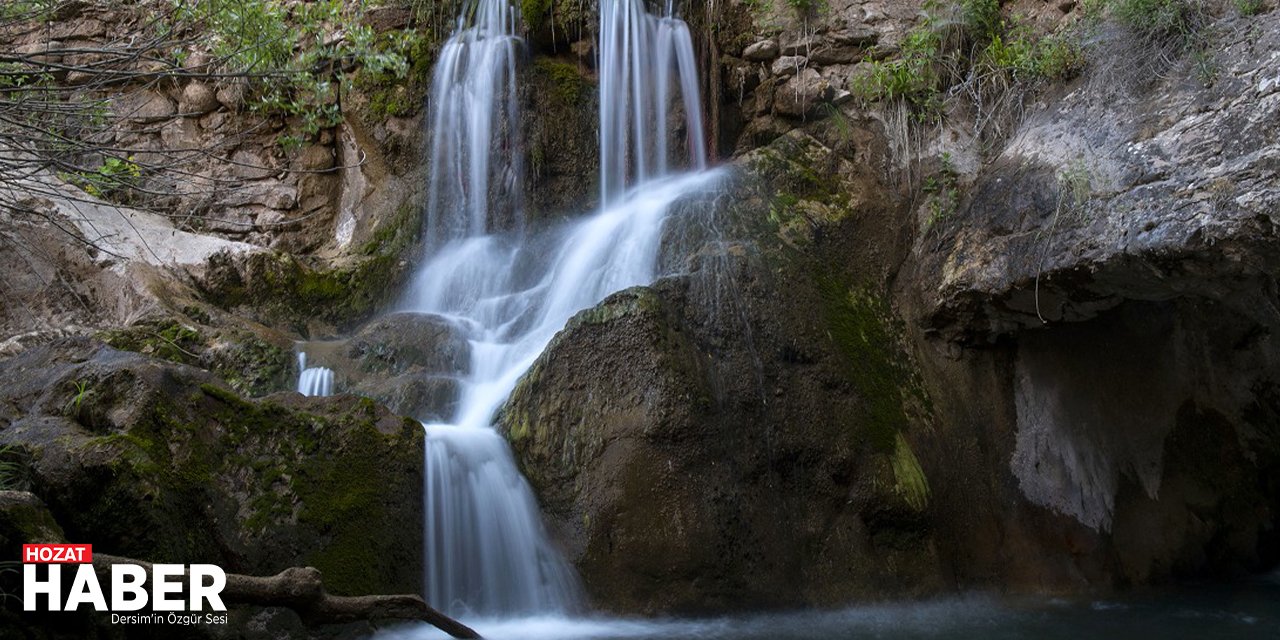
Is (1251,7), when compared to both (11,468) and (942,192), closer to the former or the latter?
(942,192)

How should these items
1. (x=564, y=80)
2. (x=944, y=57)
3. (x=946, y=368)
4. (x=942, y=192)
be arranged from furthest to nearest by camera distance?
(x=564, y=80) → (x=944, y=57) → (x=942, y=192) → (x=946, y=368)

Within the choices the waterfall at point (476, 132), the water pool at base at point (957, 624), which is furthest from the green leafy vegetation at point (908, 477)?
the waterfall at point (476, 132)

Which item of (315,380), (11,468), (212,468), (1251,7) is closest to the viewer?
(11,468)

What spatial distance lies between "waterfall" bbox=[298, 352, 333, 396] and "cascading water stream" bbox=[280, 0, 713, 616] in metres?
0.01

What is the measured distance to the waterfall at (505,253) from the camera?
5445 millimetres

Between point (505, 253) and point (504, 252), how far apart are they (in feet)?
0.10

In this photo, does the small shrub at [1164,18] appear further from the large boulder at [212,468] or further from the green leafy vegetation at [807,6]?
the large boulder at [212,468]

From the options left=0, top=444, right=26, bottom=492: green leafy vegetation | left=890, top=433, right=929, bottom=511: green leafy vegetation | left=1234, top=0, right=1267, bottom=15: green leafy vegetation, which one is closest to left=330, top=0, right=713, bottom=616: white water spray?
left=0, top=444, right=26, bottom=492: green leafy vegetation

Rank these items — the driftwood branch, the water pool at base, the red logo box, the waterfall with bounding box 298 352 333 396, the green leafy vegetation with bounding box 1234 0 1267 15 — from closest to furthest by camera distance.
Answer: the red logo box
the driftwood branch
the water pool at base
the green leafy vegetation with bounding box 1234 0 1267 15
the waterfall with bounding box 298 352 333 396

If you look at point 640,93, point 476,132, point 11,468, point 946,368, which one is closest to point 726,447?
point 946,368

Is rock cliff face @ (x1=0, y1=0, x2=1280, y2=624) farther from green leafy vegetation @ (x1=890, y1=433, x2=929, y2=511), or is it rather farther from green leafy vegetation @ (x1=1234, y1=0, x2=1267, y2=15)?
green leafy vegetation @ (x1=1234, y1=0, x2=1267, y2=15)

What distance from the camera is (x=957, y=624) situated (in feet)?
17.7

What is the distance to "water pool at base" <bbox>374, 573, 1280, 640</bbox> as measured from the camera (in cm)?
505

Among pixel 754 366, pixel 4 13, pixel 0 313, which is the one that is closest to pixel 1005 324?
pixel 754 366
